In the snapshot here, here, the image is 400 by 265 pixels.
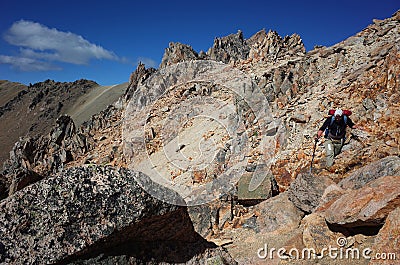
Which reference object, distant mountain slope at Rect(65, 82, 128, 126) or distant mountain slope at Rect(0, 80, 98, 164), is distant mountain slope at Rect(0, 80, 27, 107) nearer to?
distant mountain slope at Rect(0, 80, 98, 164)

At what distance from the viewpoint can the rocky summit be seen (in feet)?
13.3

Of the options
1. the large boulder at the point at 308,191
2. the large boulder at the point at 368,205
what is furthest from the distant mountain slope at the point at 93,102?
the large boulder at the point at 368,205

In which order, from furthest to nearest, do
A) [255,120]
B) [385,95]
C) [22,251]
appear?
[255,120] < [385,95] < [22,251]

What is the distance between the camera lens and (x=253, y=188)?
10.2 m

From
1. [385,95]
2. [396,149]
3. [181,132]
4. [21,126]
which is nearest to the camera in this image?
[396,149]

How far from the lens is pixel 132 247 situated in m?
4.47

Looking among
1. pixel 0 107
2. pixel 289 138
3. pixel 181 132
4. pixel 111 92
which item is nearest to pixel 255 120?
pixel 289 138

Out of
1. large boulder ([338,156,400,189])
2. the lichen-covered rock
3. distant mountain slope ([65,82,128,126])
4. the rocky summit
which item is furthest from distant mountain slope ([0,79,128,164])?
the lichen-covered rock

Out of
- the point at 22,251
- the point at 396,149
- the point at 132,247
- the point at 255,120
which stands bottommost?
the point at 132,247

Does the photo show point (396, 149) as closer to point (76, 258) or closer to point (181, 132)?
point (76, 258)

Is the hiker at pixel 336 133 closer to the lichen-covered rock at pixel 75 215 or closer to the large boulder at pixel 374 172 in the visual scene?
the large boulder at pixel 374 172

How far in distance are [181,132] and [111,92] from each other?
345 ft

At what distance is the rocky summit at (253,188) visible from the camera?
4047 mm

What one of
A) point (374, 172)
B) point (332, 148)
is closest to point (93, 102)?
point (332, 148)
